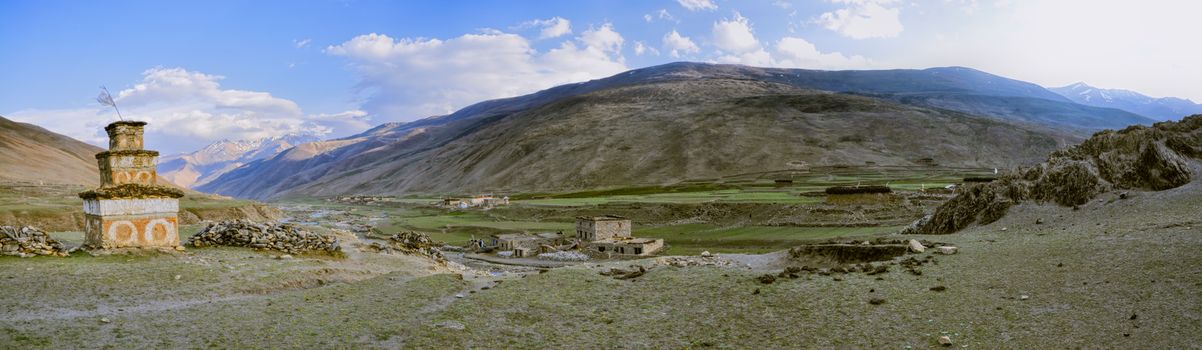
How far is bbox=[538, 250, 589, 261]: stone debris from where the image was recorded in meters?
53.1

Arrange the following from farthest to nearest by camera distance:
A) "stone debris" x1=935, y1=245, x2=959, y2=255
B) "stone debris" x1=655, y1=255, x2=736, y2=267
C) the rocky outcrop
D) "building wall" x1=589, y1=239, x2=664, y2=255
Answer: "building wall" x1=589, y1=239, x2=664, y2=255, the rocky outcrop, "stone debris" x1=655, y1=255, x2=736, y2=267, "stone debris" x1=935, y1=245, x2=959, y2=255

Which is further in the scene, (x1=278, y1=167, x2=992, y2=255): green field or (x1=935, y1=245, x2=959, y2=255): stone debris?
(x1=278, y1=167, x2=992, y2=255): green field

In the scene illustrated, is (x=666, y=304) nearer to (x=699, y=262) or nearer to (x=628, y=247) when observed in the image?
(x=699, y=262)

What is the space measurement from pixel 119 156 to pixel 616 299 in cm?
1929

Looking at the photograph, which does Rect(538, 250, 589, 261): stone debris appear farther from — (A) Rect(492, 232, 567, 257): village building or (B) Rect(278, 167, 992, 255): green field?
(B) Rect(278, 167, 992, 255): green field

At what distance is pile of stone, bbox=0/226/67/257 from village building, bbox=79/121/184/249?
104 centimetres

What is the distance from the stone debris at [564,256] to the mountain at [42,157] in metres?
62.2

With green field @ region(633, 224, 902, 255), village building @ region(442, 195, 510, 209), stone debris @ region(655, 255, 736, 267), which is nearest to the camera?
stone debris @ region(655, 255, 736, 267)

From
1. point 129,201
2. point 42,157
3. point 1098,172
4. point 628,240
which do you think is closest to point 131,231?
point 129,201

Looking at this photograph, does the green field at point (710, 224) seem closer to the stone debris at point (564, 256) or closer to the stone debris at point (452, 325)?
the stone debris at point (564, 256)

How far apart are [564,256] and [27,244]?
36.4 m

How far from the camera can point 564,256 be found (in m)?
53.7

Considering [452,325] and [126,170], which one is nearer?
[452,325]

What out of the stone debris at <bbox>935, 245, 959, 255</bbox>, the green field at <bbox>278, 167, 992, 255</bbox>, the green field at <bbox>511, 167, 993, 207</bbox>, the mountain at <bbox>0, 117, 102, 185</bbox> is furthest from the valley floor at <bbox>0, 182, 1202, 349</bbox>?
the mountain at <bbox>0, 117, 102, 185</bbox>
